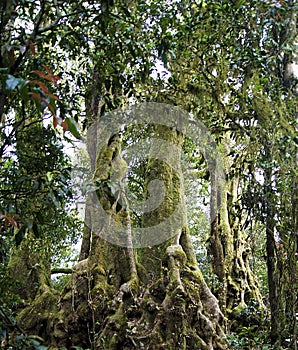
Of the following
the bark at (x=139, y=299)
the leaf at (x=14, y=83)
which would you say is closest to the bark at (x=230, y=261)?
the bark at (x=139, y=299)

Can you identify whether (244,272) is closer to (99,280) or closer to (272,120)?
Answer: (99,280)

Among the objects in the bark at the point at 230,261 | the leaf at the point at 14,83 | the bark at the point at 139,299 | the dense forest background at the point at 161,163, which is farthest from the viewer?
the bark at the point at 230,261

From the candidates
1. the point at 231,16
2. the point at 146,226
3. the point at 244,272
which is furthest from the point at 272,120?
the point at 244,272

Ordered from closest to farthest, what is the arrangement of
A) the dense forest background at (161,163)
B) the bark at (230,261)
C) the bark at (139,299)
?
the dense forest background at (161,163) → the bark at (139,299) → the bark at (230,261)

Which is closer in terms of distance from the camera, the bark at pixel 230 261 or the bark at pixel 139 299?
the bark at pixel 139 299

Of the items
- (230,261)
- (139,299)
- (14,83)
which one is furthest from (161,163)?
(14,83)

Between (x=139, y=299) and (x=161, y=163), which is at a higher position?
(x=161, y=163)

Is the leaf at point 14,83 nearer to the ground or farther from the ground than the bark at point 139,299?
farther from the ground

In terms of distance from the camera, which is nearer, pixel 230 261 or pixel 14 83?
pixel 14 83

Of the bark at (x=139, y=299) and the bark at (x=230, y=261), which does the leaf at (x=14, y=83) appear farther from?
the bark at (x=230, y=261)

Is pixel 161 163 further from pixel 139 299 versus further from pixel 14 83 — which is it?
pixel 14 83

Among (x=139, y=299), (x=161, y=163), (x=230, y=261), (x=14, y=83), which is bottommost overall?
(x=139, y=299)

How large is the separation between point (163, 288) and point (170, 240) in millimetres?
984

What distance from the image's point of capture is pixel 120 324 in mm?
4770
